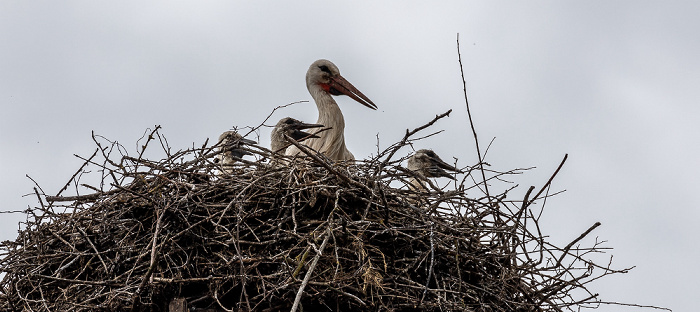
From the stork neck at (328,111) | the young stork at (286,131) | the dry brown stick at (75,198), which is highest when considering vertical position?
the stork neck at (328,111)

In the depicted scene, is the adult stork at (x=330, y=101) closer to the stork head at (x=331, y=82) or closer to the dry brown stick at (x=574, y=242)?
the stork head at (x=331, y=82)

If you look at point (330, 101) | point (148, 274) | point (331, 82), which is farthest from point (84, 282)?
point (331, 82)

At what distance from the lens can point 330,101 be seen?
724cm

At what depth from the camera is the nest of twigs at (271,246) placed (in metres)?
4.18

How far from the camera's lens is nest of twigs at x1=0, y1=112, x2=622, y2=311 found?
4176mm

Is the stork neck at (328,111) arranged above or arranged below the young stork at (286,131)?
above

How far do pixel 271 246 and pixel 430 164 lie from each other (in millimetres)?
3728

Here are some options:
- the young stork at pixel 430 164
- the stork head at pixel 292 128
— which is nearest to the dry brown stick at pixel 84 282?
the stork head at pixel 292 128

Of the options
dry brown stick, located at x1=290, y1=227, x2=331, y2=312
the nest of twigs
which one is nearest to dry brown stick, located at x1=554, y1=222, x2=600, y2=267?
the nest of twigs

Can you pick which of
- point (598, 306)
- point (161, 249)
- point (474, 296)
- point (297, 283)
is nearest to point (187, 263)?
point (161, 249)

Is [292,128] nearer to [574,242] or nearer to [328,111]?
[328,111]

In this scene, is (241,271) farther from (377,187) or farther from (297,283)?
(377,187)

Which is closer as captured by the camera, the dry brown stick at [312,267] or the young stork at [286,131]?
the dry brown stick at [312,267]

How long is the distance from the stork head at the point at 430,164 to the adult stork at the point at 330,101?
763mm
